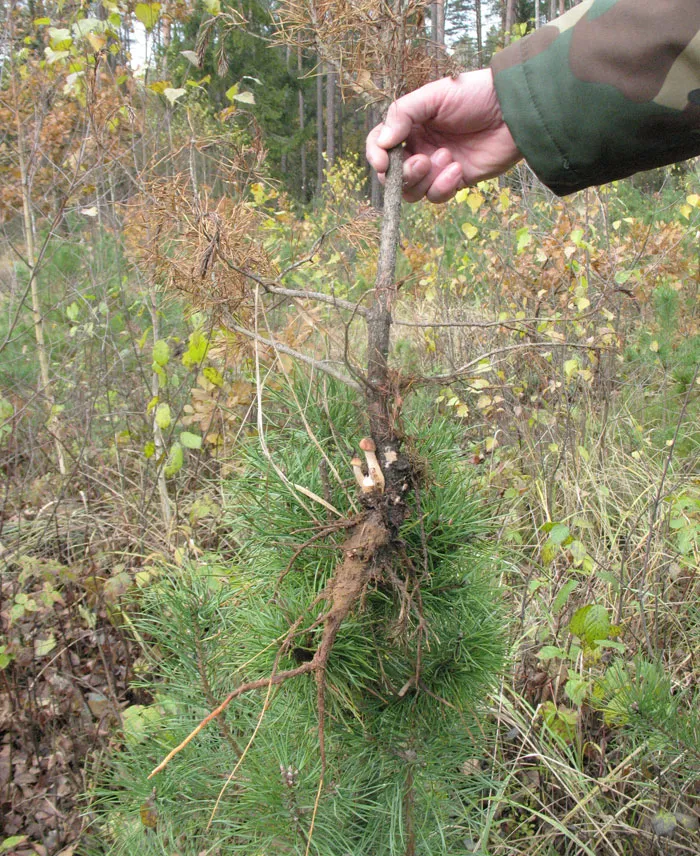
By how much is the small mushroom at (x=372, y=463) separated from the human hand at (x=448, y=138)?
20.2 inches

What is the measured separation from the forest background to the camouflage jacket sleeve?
19 centimetres

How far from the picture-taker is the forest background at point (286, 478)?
3.94ft

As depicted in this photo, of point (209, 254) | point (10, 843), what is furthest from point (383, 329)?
point (10, 843)

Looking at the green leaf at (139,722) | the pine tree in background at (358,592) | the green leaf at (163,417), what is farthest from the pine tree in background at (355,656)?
the green leaf at (163,417)

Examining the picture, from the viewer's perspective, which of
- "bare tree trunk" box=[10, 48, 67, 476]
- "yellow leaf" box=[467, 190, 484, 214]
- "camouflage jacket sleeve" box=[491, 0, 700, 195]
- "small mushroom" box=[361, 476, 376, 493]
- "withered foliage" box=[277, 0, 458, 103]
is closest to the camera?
"small mushroom" box=[361, 476, 376, 493]

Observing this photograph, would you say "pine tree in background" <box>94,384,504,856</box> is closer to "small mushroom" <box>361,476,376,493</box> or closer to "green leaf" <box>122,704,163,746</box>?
"small mushroom" <box>361,476,376,493</box>

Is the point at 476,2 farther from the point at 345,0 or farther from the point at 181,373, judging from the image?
the point at 345,0

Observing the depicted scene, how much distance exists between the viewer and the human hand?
1177 millimetres

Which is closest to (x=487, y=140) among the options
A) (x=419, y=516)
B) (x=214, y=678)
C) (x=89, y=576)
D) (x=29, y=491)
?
(x=419, y=516)

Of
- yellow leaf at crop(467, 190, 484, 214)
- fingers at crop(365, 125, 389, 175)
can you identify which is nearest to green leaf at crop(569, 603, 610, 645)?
fingers at crop(365, 125, 389, 175)

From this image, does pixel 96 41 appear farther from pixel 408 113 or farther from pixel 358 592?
pixel 358 592

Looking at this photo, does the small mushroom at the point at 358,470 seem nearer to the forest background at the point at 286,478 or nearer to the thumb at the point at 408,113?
the forest background at the point at 286,478

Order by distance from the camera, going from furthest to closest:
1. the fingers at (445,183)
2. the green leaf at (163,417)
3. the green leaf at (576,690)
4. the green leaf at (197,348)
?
the green leaf at (163,417) < the green leaf at (197,348) < the green leaf at (576,690) < the fingers at (445,183)

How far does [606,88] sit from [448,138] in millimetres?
395
